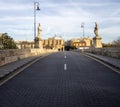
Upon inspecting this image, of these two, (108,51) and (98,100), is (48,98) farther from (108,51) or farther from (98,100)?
(108,51)

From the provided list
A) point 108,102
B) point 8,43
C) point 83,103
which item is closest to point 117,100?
point 108,102

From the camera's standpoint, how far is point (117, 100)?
29.8 ft

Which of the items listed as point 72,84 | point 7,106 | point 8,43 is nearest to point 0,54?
point 72,84

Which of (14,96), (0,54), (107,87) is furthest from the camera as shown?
(0,54)

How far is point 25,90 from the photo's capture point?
436 inches

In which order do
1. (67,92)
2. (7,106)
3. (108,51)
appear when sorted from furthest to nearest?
(108,51)
(67,92)
(7,106)

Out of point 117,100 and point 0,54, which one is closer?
point 117,100

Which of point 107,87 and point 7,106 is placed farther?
point 107,87

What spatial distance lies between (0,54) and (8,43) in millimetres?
54725

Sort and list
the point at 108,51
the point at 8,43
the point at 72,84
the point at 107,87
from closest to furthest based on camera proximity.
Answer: the point at 107,87, the point at 72,84, the point at 108,51, the point at 8,43

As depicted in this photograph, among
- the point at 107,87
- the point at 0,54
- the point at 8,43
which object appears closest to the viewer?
the point at 107,87

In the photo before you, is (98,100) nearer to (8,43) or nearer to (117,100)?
(117,100)

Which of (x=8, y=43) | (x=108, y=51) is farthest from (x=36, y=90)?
(x=8, y=43)

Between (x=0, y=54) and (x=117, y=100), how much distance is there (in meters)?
13.3
